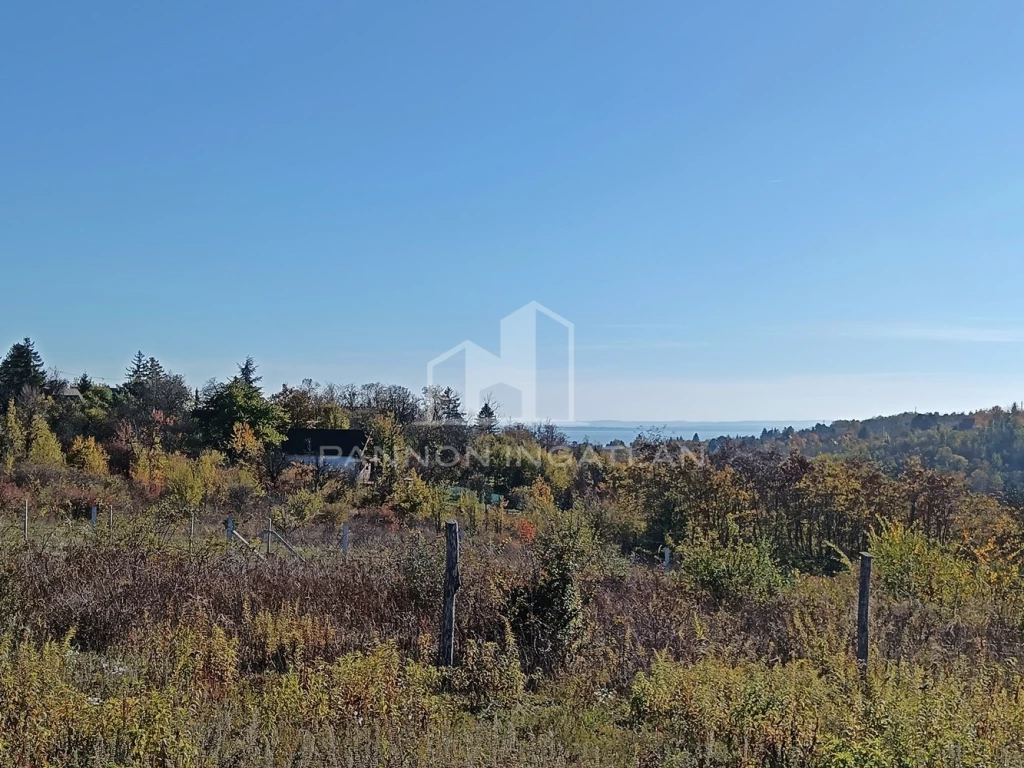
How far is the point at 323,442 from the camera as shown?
92.5 ft

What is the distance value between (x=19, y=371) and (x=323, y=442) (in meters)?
14.0

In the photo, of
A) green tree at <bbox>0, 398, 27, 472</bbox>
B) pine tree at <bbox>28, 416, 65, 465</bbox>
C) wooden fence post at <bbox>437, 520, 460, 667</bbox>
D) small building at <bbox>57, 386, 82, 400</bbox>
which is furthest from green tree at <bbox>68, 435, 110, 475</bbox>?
wooden fence post at <bbox>437, 520, 460, 667</bbox>

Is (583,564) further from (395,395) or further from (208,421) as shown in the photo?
(395,395)

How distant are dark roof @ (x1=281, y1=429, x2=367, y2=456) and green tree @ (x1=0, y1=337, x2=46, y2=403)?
11.7 m

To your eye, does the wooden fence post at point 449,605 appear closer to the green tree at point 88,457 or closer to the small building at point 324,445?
the green tree at point 88,457

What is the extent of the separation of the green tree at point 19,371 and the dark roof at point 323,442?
11683mm

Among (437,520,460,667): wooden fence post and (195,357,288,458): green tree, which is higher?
(195,357,288,458): green tree

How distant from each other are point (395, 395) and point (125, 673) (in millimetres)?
32486

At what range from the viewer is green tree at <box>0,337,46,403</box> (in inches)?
1187

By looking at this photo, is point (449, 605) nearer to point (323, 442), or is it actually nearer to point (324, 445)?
point (324, 445)

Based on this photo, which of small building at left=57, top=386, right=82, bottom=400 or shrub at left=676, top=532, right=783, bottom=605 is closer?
shrub at left=676, top=532, right=783, bottom=605

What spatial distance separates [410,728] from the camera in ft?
13.0

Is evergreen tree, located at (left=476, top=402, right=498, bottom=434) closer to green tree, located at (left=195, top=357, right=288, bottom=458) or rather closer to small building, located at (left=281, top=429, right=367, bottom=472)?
small building, located at (left=281, top=429, right=367, bottom=472)

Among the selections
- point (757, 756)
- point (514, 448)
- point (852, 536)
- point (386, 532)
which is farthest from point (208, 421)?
point (757, 756)
